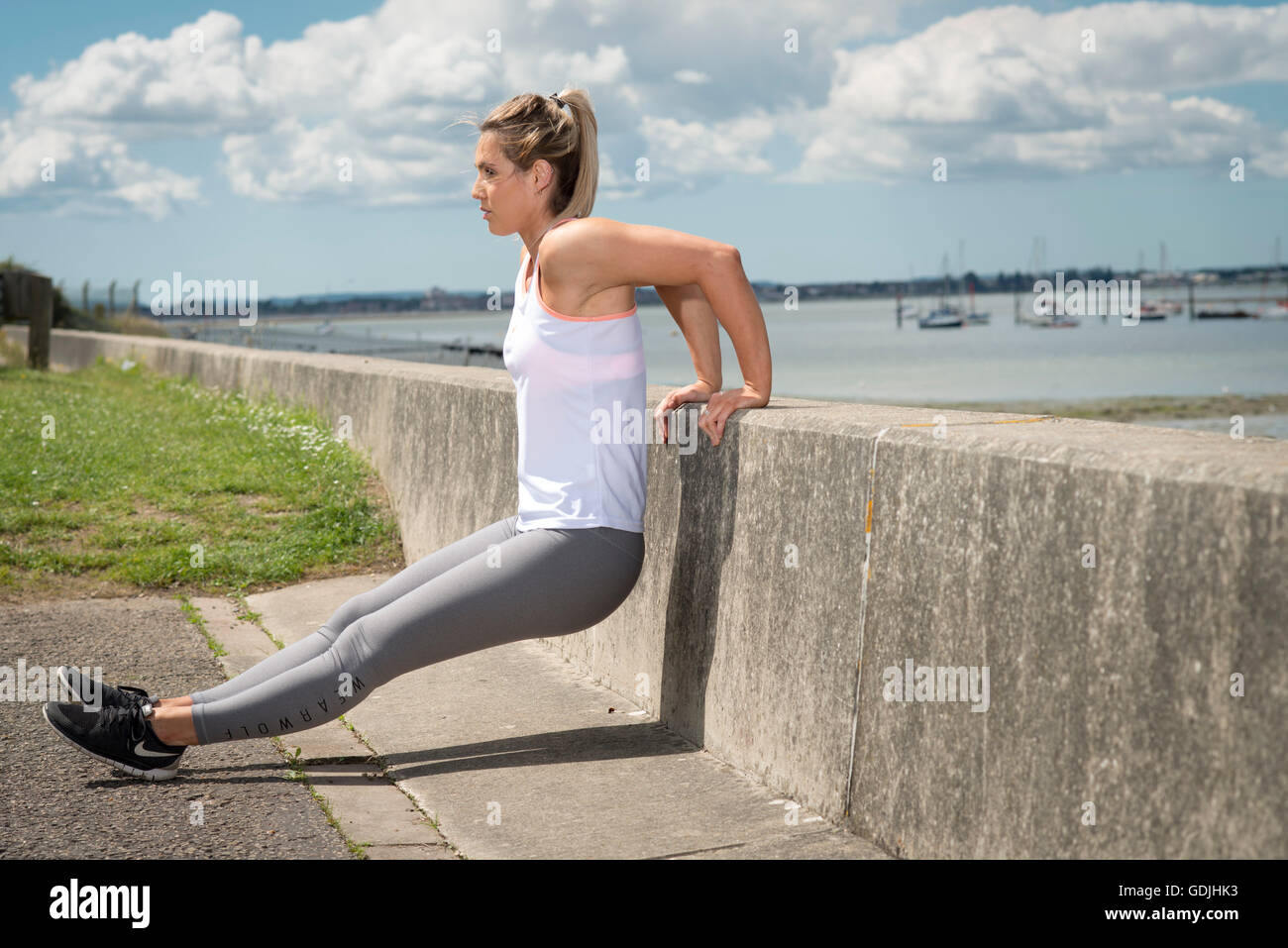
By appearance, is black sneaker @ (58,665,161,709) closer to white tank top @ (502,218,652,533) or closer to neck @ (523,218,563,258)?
white tank top @ (502,218,652,533)

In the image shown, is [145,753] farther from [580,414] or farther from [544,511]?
[580,414]

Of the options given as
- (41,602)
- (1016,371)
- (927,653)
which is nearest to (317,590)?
(41,602)

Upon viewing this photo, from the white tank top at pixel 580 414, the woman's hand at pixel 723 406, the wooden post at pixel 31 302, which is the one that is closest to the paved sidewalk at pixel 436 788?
the white tank top at pixel 580 414

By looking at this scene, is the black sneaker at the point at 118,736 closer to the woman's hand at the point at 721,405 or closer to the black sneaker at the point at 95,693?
the black sneaker at the point at 95,693

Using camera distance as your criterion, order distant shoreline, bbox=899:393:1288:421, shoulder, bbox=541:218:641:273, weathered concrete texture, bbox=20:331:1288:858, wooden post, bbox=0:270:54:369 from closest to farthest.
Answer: weathered concrete texture, bbox=20:331:1288:858, shoulder, bbox=541:218:641:273, wooden post, bbox=0:270:54:369, distant shoreline, bbox=899:393:1288:421

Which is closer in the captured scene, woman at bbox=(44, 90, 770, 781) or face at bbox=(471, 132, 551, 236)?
woman at bbox=(44, 90, 770, 781)

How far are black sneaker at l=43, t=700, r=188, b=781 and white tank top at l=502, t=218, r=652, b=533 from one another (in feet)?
4.26

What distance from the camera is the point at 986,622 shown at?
109 inches

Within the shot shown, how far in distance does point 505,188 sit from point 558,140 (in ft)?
0.71

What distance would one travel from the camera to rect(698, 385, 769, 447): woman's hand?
153 inches

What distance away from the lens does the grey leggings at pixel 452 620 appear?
3791mm

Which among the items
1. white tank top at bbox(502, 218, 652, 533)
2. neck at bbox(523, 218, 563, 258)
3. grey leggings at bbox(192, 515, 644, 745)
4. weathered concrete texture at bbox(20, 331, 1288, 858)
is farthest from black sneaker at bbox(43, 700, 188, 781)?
neck at bbox(523, 218, 563, 258)

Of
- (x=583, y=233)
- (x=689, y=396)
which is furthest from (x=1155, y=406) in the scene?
(x=583, y=233)
